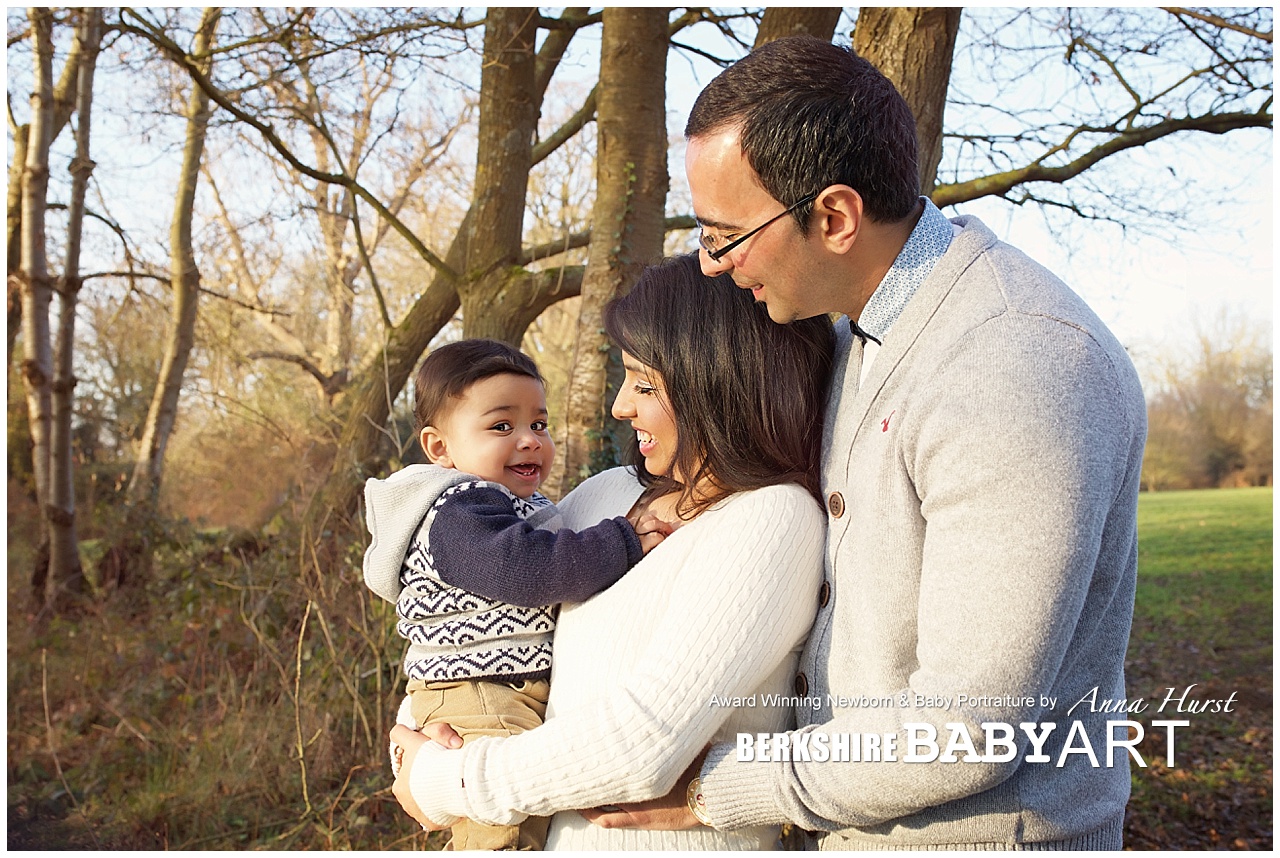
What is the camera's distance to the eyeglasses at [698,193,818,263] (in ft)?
6.00

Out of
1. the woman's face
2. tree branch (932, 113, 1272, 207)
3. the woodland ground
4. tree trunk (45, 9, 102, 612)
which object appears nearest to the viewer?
the woman's face

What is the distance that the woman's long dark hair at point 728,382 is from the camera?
6.39 ft

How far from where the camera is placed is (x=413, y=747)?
2127 millimetres

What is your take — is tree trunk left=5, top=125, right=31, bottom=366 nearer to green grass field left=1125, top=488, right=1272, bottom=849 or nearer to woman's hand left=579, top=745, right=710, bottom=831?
woman's hand left=579, top=745, right=710, bottom=831

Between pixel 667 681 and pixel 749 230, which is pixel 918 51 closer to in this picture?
pixel 749 230

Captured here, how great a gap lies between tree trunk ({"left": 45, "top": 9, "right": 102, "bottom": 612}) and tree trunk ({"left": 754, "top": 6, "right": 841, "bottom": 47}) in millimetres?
6224

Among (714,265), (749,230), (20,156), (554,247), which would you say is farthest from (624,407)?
(20,156)

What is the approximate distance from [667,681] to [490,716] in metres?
0.57

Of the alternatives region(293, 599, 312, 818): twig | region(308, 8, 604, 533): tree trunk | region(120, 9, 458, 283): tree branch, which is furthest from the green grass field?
region(120, 9, 458, 283): tree branch

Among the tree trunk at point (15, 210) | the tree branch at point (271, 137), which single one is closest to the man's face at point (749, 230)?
the tree branch at point (271, 137)

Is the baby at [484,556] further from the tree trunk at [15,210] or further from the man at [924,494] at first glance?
the tree trunk at [15,210]

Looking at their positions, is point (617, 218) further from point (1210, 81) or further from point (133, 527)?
point (133, 527)

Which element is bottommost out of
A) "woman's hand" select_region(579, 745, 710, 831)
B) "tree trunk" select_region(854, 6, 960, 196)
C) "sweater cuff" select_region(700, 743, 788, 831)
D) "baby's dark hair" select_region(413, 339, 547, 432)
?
"woman's hand" select_region(579, 745, 710, 831)

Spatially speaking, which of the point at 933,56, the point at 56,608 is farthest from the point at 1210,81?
the point at 56,608
